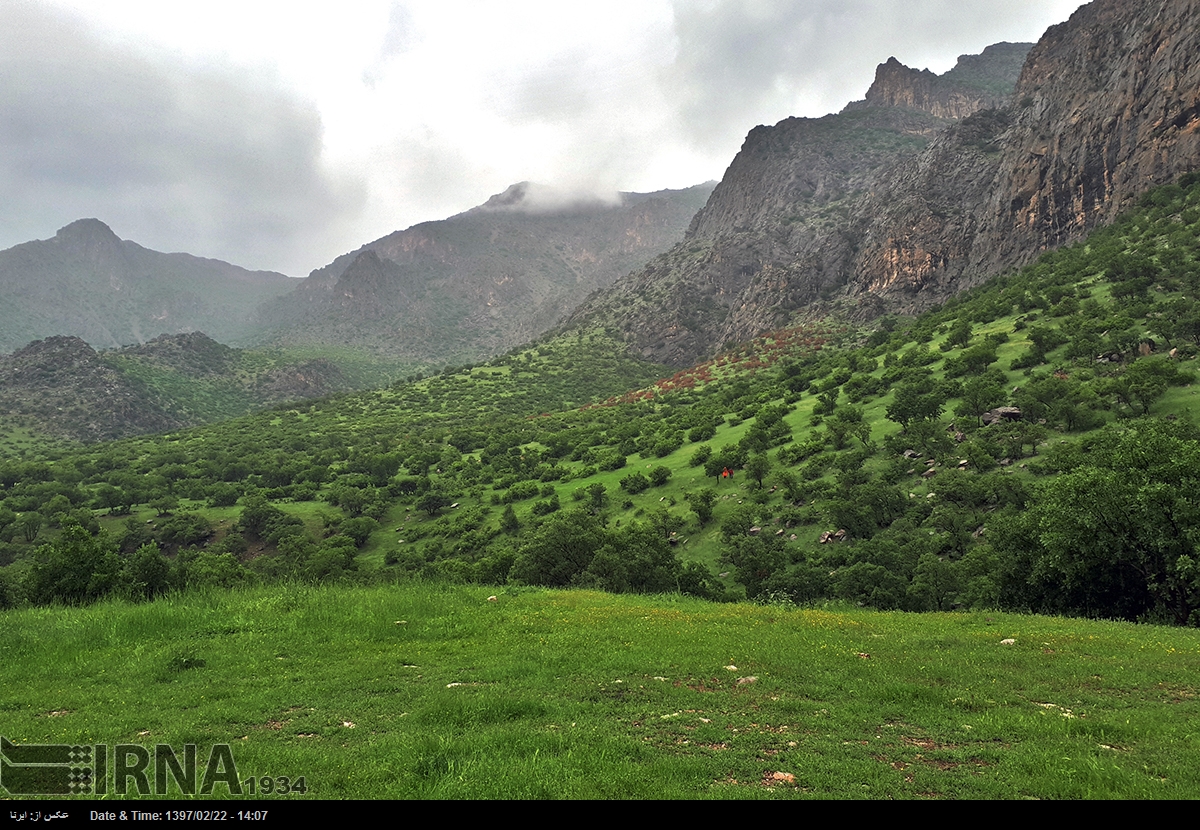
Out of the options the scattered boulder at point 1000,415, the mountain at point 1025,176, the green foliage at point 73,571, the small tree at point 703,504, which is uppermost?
the mountain at point 1025,176

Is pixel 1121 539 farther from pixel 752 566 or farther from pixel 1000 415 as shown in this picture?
pixel 1000 415

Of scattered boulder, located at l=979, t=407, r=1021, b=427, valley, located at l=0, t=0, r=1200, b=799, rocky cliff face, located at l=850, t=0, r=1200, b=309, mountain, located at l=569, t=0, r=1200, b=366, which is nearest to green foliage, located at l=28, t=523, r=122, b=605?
valley, located at l=0, t=0, r=1200, b=799

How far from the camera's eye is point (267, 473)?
343ft

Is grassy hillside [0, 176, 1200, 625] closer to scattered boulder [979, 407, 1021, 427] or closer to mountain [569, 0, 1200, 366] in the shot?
scattered boulder [979, 407, 1021, 427]

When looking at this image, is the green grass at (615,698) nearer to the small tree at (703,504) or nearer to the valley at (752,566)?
the valley at (752,566)

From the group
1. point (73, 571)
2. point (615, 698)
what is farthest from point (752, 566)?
point (73, 571)

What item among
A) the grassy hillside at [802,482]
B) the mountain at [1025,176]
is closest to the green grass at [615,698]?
the grassy hillside at [802,482]

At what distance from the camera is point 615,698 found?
11.8 m

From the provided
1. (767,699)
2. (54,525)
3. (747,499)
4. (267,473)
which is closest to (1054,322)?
(747,499)

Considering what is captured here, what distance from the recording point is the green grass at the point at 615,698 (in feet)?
26.1

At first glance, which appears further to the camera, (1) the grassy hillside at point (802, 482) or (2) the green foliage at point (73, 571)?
(1) the grassy hillside at point (802, 482)

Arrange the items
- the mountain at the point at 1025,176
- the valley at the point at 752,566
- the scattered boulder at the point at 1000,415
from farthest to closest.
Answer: the mountain at the point at 1025,176, the scattered boulder at the point at 1000,415, the valley at the point at 752,566
